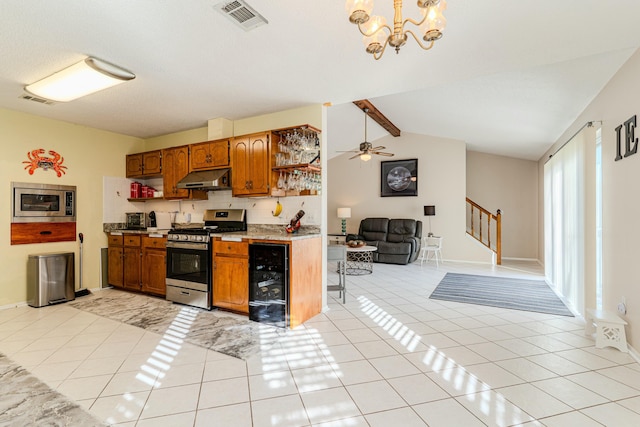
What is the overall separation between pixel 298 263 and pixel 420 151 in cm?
603

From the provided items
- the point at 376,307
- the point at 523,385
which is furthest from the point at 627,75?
the point at 376,307

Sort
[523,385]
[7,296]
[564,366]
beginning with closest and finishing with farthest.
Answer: [523,385] < [564,366] < [7,296]

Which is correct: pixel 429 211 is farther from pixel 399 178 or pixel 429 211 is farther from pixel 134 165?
pixel 134 165

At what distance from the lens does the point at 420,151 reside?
8125mm

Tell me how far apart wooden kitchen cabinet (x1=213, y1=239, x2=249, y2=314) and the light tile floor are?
31.3 inches

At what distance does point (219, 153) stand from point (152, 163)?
147 centimetres

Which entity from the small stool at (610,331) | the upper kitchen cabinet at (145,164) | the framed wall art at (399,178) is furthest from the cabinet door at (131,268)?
the framed wall art at (399,178)

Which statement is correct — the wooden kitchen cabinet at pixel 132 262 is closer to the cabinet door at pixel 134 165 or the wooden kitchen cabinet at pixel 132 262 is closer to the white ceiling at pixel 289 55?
the cabinet door at pixel 134 165

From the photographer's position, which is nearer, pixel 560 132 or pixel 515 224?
pixel 560 132

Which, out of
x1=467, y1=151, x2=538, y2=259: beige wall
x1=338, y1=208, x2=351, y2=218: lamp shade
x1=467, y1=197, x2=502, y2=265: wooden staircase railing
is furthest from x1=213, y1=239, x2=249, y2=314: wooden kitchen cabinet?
x1=467, y1=151, x2=538, y2=259: beige wall

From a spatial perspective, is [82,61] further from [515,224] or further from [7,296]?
[515,224]

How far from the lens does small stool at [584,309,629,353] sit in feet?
8.58

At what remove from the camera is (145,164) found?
4.99m

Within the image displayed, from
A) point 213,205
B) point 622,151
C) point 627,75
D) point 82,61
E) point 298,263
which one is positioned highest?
point 82,61
